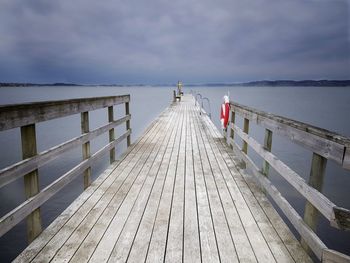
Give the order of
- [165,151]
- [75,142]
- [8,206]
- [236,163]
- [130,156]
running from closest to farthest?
1. [75,142]
2. [236,163]
3. [130,156]
4. [165,151]
5. [8,206]

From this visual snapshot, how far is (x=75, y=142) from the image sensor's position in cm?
315

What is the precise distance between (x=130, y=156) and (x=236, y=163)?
7.05 ft

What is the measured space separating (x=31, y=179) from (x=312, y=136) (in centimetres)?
254

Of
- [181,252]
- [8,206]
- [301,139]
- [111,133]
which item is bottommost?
[8,206]

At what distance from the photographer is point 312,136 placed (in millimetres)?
2041

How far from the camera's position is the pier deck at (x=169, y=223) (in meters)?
2.12

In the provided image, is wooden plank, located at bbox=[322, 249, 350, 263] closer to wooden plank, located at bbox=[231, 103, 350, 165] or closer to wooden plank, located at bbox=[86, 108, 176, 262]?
wooden plank, located at bbox=[231, 103, 350, 165]

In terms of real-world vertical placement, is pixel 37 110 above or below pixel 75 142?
above

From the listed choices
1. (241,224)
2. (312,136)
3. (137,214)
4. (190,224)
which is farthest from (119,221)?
(312,136)

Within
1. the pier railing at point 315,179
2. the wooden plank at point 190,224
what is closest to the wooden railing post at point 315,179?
the pier railing at point 315,179

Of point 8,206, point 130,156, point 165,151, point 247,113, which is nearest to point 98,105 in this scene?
point 130,156

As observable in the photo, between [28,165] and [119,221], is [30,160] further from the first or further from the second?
[119,221]

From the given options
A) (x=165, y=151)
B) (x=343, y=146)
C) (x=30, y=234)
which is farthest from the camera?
(x=165, y=151)

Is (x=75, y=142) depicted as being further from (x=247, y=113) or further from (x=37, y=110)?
(x=247, y=113)
